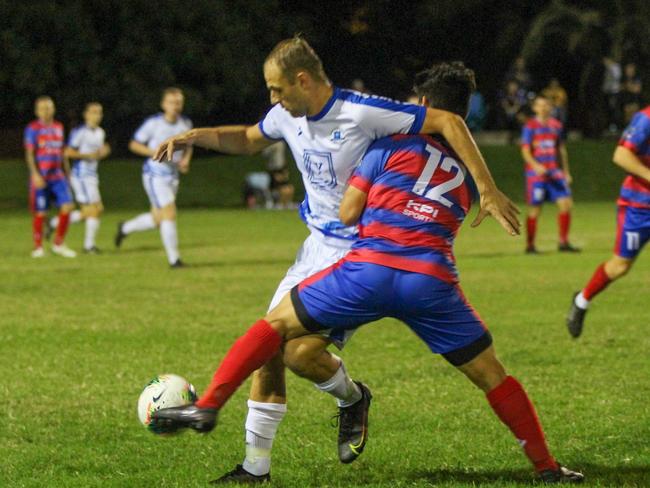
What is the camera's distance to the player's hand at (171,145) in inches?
235

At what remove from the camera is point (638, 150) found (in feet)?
32.5

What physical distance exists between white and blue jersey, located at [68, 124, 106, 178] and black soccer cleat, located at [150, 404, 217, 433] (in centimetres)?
1585

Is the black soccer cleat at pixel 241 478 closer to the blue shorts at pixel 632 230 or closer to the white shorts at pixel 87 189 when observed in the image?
the blue shorts at pixel 632 230

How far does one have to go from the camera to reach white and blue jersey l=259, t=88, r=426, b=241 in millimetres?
5520

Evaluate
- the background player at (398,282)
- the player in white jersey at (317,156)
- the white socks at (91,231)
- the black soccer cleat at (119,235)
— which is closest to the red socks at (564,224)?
the black soccer cleat at (119,235)

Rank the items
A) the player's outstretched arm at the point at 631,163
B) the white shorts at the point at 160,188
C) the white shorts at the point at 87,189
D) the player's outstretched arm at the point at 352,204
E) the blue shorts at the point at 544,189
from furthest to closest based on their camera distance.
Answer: the white shorts at the point at 87,189 < the blue shorts at the point at 544,189 < the white shorts at the point at 160,188 < the player's outstretched arm at the point at 631,163 < the player's outstretched arm at the point at 352,204

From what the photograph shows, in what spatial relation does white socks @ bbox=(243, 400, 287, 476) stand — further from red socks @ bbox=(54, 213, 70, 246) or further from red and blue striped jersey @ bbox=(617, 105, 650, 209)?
red socks @ bbox=(54, 213, 70, 246)

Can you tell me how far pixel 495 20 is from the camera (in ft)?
151

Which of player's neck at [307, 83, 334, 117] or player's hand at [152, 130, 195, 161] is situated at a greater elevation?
player's neck at [307, 83, 334, 117]

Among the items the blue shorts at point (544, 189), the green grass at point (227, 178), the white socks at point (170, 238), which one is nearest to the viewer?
the white socks at point (170, 238)

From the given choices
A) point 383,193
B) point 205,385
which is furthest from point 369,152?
point 205,385

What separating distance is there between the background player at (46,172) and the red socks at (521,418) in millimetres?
14266

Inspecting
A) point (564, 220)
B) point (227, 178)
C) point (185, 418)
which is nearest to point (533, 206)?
point (564, 220)

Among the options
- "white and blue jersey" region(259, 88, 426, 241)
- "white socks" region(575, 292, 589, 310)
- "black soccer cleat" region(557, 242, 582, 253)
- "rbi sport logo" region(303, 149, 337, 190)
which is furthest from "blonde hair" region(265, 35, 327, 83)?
"black soccer cleat" region(557, 242, 582, 253)
